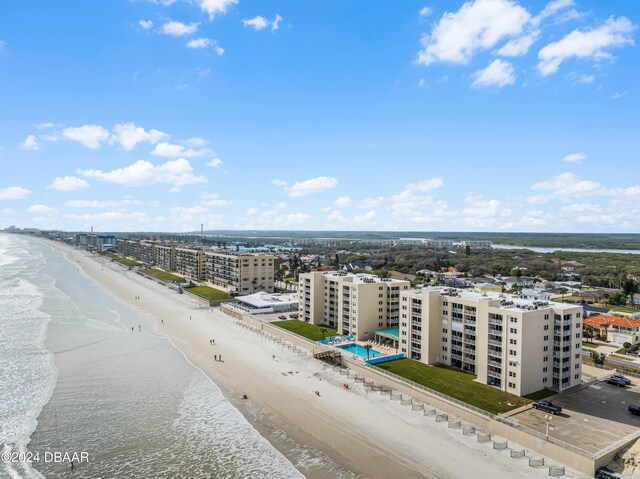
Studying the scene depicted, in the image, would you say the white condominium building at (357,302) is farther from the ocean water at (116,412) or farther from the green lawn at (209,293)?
the green lawn at (209,293)

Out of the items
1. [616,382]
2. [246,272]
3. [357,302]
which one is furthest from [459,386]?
[246,272]

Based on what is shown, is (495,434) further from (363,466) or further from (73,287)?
(73,287)

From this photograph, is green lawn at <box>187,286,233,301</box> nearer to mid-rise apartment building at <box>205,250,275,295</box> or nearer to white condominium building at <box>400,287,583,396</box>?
mid-rise apartment building at <box>205,250,275,295</box>

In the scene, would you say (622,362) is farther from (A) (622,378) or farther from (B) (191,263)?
(B) (191,263)

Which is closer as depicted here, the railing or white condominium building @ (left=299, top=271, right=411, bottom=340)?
the railing

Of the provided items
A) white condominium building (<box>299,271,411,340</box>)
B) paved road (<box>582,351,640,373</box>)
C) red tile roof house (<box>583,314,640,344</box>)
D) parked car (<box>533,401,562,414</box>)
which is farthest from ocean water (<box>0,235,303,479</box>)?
red tile roof house (<box>583,314,640,344</box>)
